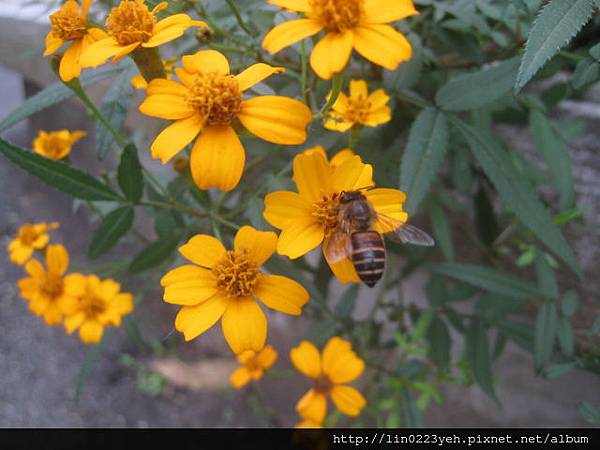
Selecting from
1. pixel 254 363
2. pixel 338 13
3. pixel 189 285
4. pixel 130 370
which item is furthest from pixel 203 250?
pixel 130 370

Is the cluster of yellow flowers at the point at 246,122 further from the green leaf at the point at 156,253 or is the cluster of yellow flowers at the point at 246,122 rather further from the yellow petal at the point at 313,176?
the green leaf at the point at 156,253

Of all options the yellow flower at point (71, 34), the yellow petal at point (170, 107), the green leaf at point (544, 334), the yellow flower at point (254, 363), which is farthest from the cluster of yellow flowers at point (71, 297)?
the green leaf at point (544, 334)

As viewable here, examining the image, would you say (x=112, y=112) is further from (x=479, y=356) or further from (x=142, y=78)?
(x=479, y=356)

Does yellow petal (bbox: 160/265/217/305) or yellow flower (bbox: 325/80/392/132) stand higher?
yellow flower (bbox: 325/80/392/132)

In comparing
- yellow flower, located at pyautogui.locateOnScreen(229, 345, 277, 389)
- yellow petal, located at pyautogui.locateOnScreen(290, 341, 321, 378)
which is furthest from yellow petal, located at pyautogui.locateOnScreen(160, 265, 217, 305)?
yellow flower, located at pyautogui.locateOnScreen(229, 345, 277, 389)

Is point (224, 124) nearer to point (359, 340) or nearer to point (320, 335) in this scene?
point (320, 335)

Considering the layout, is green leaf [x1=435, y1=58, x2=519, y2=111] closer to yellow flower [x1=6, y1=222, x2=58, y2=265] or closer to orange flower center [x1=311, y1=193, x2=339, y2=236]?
orange flower center [x1=311, y1=193, x2=339, y2=236]

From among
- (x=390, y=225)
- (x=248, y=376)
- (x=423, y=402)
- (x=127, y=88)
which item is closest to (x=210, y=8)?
(x=127, y=88)
